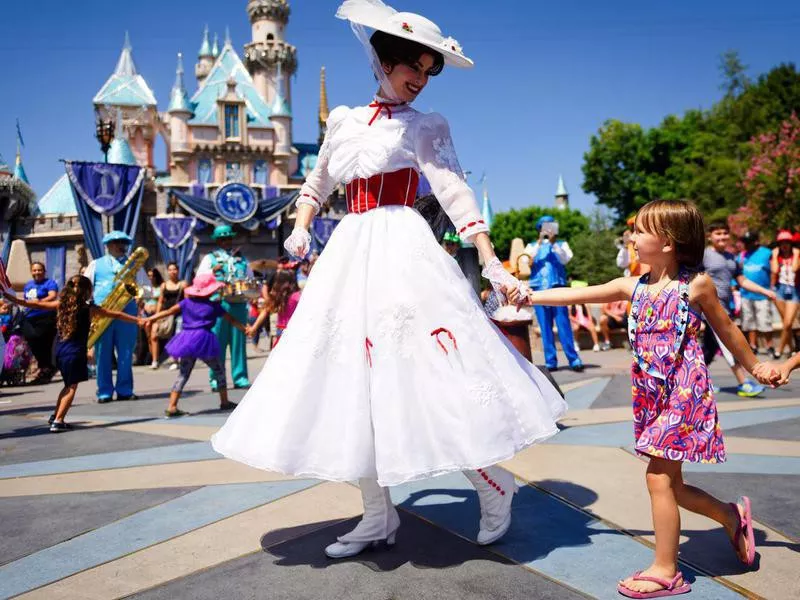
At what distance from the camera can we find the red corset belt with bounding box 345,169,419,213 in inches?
109

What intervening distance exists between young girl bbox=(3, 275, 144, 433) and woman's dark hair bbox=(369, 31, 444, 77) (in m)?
4.38

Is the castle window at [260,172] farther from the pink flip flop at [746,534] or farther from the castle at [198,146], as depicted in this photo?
the pink flip flop at [746,534]

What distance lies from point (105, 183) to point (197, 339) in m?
19.4

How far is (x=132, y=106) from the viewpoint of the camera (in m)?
39.8

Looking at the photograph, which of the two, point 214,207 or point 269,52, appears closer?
point 214,207

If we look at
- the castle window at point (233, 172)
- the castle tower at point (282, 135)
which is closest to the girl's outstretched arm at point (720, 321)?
the castle window at point (233, 172)

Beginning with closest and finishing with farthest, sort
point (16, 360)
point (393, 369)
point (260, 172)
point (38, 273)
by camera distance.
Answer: point (393, 369) → point (38, 273) → point (16, 360) → point (260, 172)

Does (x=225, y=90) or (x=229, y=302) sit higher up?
(x=225, y=90)

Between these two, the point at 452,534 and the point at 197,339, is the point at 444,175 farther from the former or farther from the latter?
the point at 197,339

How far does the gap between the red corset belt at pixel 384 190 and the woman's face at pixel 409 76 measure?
36 centimetres

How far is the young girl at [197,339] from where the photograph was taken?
20.3ft

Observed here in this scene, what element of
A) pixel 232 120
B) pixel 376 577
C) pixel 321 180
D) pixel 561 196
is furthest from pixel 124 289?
pixel 561 196

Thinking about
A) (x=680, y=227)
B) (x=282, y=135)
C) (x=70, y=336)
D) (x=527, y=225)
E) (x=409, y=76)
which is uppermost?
(x=282, y=135)

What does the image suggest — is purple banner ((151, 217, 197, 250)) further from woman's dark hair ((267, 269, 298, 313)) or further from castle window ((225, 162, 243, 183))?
woman's dark hair ((267, 269, 298, 313))
